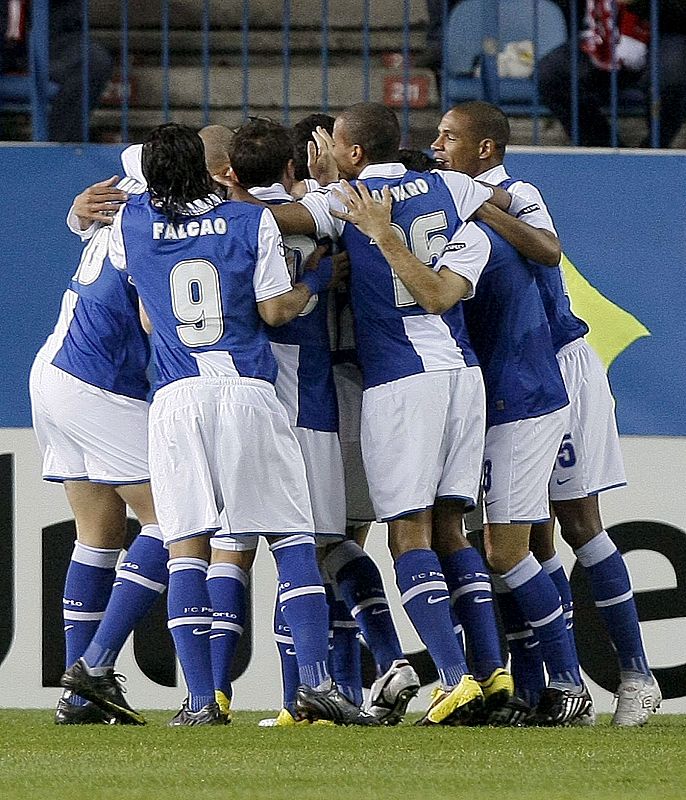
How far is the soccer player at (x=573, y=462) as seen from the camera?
5.11 meters

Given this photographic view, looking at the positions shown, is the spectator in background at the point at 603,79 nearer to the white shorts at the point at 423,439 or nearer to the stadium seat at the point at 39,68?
the stadium seat at the point at 39,68

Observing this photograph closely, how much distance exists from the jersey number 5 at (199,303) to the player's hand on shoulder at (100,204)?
0.68 m

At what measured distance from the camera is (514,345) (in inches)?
198

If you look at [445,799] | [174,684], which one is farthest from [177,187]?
[174,684]

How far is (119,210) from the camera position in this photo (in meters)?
4.81

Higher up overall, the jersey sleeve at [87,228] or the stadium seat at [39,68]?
the stadium seat at [39,68]

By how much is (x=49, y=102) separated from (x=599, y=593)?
3.30m

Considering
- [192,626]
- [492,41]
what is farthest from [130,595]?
[492,41]

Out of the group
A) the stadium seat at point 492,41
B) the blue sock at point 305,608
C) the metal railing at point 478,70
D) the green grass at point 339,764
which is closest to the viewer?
the green grass at point 339,764

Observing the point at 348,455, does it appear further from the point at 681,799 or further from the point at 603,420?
the point at 681,799

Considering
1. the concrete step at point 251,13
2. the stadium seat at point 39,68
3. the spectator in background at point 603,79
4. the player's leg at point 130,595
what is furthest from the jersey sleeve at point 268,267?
the concrete step at point 251,13

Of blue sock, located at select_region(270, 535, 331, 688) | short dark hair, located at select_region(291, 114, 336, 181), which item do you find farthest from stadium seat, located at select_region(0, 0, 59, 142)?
blue sock, located at select_region(270, 535, 331, 688)

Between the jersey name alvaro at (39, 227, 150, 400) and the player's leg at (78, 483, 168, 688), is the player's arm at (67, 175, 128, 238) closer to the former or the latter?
the jersey name alvaro at (39, 227, 150, 400)

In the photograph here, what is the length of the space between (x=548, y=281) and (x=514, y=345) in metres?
0.34
